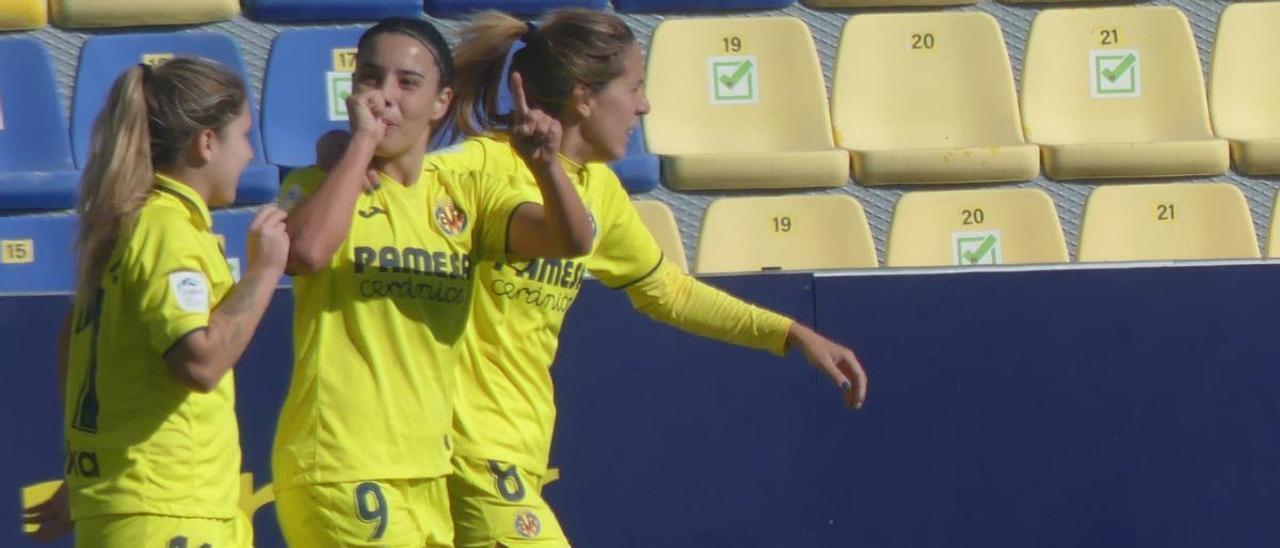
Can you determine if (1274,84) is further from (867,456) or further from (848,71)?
(867,456)

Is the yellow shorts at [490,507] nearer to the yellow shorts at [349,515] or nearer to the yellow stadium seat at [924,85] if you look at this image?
the yellow shorts at [349,515]

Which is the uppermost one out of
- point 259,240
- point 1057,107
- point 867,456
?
point 259,240

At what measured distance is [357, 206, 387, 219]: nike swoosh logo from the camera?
320 centimetres

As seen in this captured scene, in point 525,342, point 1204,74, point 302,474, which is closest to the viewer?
point 302,474

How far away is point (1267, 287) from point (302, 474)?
2.56m

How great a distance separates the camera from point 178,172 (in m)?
2.95

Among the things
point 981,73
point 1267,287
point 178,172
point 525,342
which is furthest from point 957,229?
point 178,172

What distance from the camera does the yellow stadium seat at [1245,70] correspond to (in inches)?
245

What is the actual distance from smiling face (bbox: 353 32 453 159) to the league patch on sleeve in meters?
0.48

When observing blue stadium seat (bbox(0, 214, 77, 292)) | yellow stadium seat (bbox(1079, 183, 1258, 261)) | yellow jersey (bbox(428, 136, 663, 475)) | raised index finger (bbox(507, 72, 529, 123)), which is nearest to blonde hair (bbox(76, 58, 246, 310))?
raised index finger (bbox(507, 72, 529, 123))

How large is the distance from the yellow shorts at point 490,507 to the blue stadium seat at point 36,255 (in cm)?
184

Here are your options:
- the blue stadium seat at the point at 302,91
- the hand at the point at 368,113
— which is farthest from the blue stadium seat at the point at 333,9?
the hand at the point at 368,113

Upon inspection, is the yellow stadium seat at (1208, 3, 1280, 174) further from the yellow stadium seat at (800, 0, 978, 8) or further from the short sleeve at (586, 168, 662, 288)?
the short sleeve at (586, 168, 662, 288)

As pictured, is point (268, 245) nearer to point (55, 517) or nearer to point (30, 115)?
point (55, 517)
